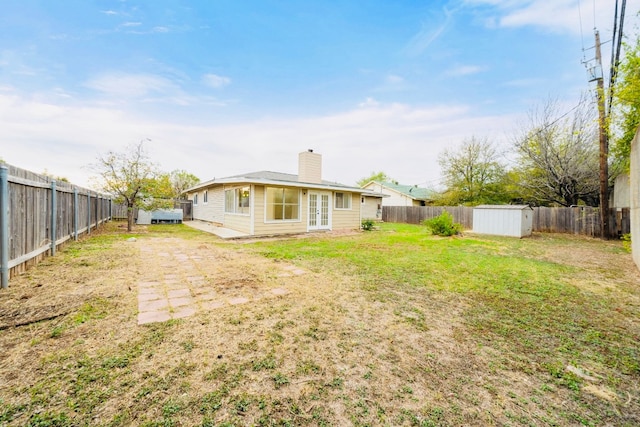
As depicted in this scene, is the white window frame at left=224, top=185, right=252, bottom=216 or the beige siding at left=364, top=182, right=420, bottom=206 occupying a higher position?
the beige siding at left=364, top=182, right=420, bottom=206

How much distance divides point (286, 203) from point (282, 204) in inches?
7.8

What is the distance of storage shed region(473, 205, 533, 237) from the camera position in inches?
406

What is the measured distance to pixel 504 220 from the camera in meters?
10.8

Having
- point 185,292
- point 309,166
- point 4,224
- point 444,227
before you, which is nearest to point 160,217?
point 309,166

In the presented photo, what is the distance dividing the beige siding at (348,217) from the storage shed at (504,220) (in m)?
5.66

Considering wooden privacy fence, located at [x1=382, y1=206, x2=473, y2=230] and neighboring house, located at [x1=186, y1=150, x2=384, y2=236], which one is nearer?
neighboring house, located at [x1=186, y1=150, x2=384, y2=236]

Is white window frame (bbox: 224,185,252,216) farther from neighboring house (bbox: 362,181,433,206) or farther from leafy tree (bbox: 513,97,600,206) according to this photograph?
neighboring house (bbox: 362,181,433,206)

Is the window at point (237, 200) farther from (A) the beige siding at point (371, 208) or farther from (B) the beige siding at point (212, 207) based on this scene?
(A) the beige siding at point (371, 208)

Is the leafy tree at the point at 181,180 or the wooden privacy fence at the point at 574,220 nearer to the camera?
the wooden privacy fence at the point at 574,220

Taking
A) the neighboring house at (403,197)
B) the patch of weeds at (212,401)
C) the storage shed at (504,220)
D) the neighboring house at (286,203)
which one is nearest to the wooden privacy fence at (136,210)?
the neighboring house at (286,203)

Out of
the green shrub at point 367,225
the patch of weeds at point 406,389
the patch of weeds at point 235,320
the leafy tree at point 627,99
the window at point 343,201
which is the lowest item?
the patch of weeds at point 406,389

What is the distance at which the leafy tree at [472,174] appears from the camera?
18.3 metres

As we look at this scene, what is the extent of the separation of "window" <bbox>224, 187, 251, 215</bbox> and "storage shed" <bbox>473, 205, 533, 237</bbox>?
10601mm

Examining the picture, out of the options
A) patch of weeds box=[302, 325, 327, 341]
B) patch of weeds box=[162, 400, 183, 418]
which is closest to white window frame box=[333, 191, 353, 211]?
patch of weeds box=[302, 325, 327, 341]
